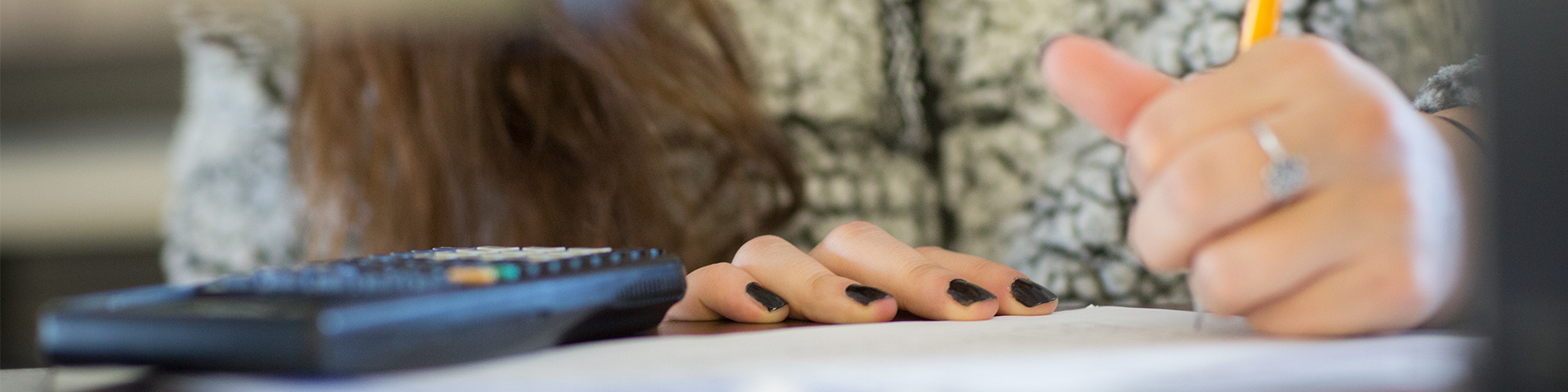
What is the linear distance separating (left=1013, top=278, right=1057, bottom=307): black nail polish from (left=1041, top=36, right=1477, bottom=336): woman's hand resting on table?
0.40 feet

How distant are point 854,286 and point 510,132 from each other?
22.4 inches

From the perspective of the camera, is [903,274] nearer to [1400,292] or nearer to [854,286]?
[854,286]

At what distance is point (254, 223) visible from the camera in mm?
1035

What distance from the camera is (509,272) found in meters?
0.26

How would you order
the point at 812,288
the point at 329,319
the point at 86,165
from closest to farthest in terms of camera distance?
the point at 329,319
the point at 812,288
the point at 86,165

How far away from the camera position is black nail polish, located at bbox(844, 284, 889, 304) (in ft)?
1.28

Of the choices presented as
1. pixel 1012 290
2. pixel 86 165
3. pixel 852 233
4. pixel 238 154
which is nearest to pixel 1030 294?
pixel 1012 290

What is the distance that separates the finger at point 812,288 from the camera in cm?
39

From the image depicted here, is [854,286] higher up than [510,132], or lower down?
lower down

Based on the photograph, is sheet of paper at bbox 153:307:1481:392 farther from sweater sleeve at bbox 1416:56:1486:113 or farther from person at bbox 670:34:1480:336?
sweater sleeve at bbox 1416:56:1486:113

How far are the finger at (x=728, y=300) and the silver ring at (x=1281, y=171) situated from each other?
0.22 m

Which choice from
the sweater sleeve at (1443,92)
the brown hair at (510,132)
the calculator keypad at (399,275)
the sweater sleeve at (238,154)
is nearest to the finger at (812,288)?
the calculator keypad at (399,275)

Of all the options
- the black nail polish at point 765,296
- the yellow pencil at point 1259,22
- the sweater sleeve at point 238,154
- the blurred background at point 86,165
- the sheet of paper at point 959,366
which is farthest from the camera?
the blurred background at point 86,165

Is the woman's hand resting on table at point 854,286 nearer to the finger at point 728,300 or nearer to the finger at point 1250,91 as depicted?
the finger at point 728,300
